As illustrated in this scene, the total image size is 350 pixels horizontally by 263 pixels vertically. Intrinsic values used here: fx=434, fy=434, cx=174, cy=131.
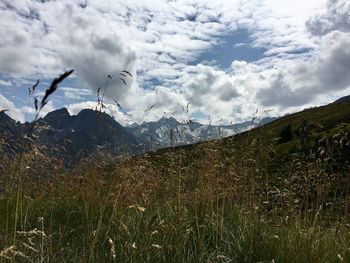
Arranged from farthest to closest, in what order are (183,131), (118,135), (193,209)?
(183,131) → (118,135) → (193,209)

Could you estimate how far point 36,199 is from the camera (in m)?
7.56

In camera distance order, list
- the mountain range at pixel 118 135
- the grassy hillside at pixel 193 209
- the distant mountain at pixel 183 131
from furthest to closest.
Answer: the distant mountain at pixel 183 131
the mountain range at pixel 118 135
the grassy hillside at pixel 193 209

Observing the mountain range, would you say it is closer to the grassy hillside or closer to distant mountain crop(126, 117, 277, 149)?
distant mountain crop(126, 117, 277, 149)

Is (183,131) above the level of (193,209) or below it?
above

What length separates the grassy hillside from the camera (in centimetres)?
498

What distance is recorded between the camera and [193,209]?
653 cm

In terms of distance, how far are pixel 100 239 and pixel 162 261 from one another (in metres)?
1.18

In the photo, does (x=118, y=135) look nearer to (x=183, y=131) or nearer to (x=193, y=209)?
(x=183, y=131)

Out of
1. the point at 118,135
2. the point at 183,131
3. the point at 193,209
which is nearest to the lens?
the point at 193,209

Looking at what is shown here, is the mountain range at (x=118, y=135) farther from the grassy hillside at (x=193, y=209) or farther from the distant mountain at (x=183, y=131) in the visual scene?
the grassy hillside at (x=193, y=209)

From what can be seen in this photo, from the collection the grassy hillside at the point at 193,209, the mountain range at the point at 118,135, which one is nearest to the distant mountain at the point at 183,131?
the mountain range at the point at 118,135

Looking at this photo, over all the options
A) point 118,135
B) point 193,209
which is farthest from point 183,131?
point 193,209

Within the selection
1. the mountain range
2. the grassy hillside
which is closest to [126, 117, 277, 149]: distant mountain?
the mountain range

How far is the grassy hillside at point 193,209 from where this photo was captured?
4977 mm
